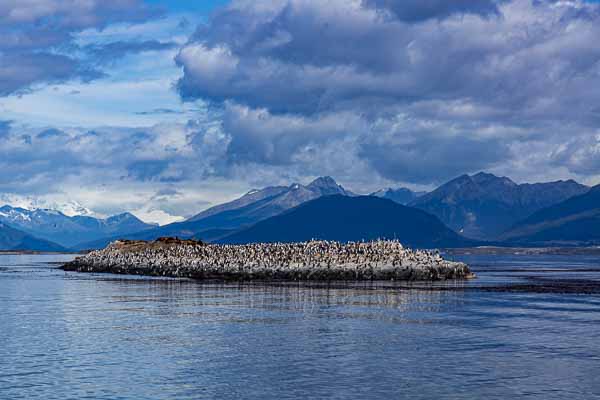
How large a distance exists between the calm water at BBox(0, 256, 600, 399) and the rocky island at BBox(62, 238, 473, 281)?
2681 cm

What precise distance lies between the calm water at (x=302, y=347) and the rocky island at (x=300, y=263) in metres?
26.8

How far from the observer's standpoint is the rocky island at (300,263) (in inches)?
3696

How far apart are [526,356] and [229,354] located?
43.3ft

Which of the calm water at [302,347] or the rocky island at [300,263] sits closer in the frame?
the calm water at [302,347]

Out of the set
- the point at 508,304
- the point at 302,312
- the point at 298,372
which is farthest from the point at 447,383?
the point at 508,304

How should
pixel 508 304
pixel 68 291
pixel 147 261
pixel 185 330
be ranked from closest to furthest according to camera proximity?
pixel 185 330
pixel 508 304
pixel 68 291
pixel 147 261

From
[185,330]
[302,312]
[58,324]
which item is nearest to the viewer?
[185,330]

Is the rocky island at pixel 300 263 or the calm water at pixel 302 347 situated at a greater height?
the rocky island at pixel 300 263

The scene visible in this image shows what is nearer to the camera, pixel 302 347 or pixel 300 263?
pixel 302 347

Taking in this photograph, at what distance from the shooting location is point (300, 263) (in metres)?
97.6

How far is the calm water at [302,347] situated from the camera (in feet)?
96.4

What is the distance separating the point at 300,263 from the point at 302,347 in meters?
59.0

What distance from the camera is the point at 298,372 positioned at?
106ft

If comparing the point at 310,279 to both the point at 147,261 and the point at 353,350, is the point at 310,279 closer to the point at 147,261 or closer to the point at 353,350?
the point at 147,261
